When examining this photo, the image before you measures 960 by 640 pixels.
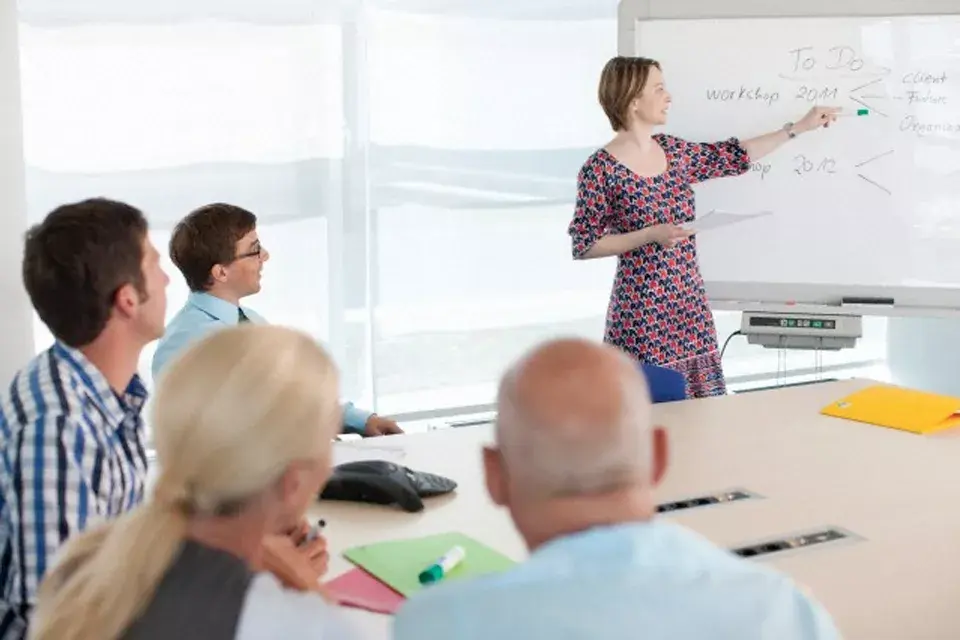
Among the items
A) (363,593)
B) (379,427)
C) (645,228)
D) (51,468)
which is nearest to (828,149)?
(645,228)

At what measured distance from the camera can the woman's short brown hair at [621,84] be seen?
379cm

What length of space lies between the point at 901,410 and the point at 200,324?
1.82 metres

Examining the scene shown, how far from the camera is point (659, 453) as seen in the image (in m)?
1.30

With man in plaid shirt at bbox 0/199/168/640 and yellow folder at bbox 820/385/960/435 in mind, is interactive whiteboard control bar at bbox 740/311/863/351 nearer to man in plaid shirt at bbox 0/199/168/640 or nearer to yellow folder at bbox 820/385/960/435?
yellow folder at bbox 820/385/960/435

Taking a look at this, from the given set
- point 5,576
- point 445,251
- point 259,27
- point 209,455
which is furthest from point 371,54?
point 209,455

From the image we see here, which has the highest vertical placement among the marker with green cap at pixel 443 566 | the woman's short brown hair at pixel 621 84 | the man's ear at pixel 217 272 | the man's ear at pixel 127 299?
the woman's short brown hair at pixel 621 84

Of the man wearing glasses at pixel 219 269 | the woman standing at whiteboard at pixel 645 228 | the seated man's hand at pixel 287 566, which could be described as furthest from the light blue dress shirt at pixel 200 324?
the seated man's hand at pixel 287 566

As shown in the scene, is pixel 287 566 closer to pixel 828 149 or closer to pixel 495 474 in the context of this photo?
pixel 495 474

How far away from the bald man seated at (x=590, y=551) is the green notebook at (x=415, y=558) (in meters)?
0.67

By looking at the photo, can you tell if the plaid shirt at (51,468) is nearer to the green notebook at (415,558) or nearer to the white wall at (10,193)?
the green notebook at (415,558)

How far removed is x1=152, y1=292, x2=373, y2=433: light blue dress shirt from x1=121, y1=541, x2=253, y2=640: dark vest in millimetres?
1642

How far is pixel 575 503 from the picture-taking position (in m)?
1.19

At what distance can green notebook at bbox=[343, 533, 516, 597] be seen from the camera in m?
1.89

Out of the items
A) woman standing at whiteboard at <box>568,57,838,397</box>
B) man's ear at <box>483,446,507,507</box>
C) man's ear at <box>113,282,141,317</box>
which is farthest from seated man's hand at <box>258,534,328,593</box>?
woman standing at whiteboard at <box>568,57,838,397</box>
